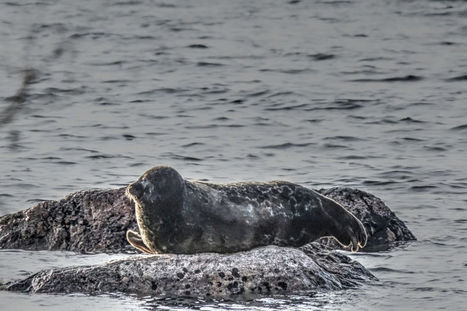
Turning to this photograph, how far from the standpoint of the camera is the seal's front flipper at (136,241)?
1151 centimetres

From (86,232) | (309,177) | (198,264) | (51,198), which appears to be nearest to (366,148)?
(309,177)

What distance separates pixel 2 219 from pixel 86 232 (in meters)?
0.91

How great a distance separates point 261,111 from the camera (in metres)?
20.1

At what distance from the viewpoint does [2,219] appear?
13.2 m

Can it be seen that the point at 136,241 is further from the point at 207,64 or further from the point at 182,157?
the point at 207,64

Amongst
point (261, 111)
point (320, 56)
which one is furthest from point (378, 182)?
point (320, 56)

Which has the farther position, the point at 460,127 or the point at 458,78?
the point at 458,78

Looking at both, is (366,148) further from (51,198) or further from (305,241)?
(305,241)

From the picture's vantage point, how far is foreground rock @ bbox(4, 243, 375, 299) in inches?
423

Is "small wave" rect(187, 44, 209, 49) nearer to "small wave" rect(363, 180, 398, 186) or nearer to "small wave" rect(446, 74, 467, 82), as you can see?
"small wave" rect(446, 74, 467, 82)

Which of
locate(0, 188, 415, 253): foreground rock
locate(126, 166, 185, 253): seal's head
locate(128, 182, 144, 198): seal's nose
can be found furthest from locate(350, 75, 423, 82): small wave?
locate(128, 182, 144, 198): seal's nose

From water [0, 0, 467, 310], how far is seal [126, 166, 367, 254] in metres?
0.67

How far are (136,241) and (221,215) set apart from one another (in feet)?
2.43

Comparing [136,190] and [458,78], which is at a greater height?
[136,190]
